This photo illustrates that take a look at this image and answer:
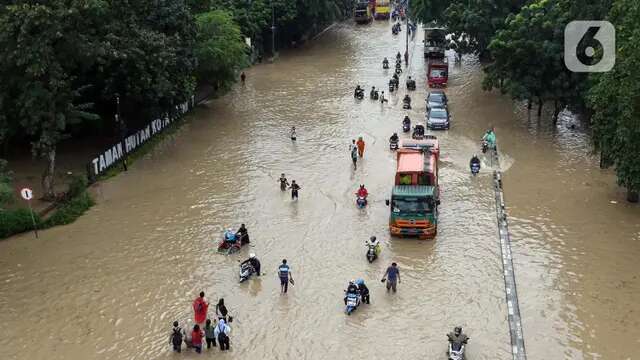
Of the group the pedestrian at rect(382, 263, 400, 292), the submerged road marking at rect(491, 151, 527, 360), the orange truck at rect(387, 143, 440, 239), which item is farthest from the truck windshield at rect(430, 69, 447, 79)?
the pedestrian at rect(382, 263, 400, 292)

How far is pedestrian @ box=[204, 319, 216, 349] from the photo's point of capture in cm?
2350

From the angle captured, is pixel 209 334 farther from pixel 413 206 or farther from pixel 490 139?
pixel 490 139

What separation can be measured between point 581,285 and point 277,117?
27.1m

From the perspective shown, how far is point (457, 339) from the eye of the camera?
2233 centimetres

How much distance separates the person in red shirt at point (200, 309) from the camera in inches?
962

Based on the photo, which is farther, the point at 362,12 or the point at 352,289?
the point at 362,12

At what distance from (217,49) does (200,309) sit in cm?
2853

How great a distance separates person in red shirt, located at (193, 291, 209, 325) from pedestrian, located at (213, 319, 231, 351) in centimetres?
112

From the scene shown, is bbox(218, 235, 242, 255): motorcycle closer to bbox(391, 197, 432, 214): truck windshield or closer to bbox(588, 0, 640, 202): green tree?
bbox(391, 197, 432, 214): truck windshield

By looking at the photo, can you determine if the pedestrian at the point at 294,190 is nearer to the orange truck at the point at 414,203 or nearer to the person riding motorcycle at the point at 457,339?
the orange truck at the point at 414,203

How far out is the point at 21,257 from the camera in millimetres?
30516

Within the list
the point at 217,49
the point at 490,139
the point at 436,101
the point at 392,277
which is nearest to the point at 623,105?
the point at 490,139

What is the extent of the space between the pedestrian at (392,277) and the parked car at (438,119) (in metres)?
21.0

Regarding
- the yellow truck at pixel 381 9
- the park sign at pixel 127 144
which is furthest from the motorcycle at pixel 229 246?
the yellow truck at pixel 381 9
